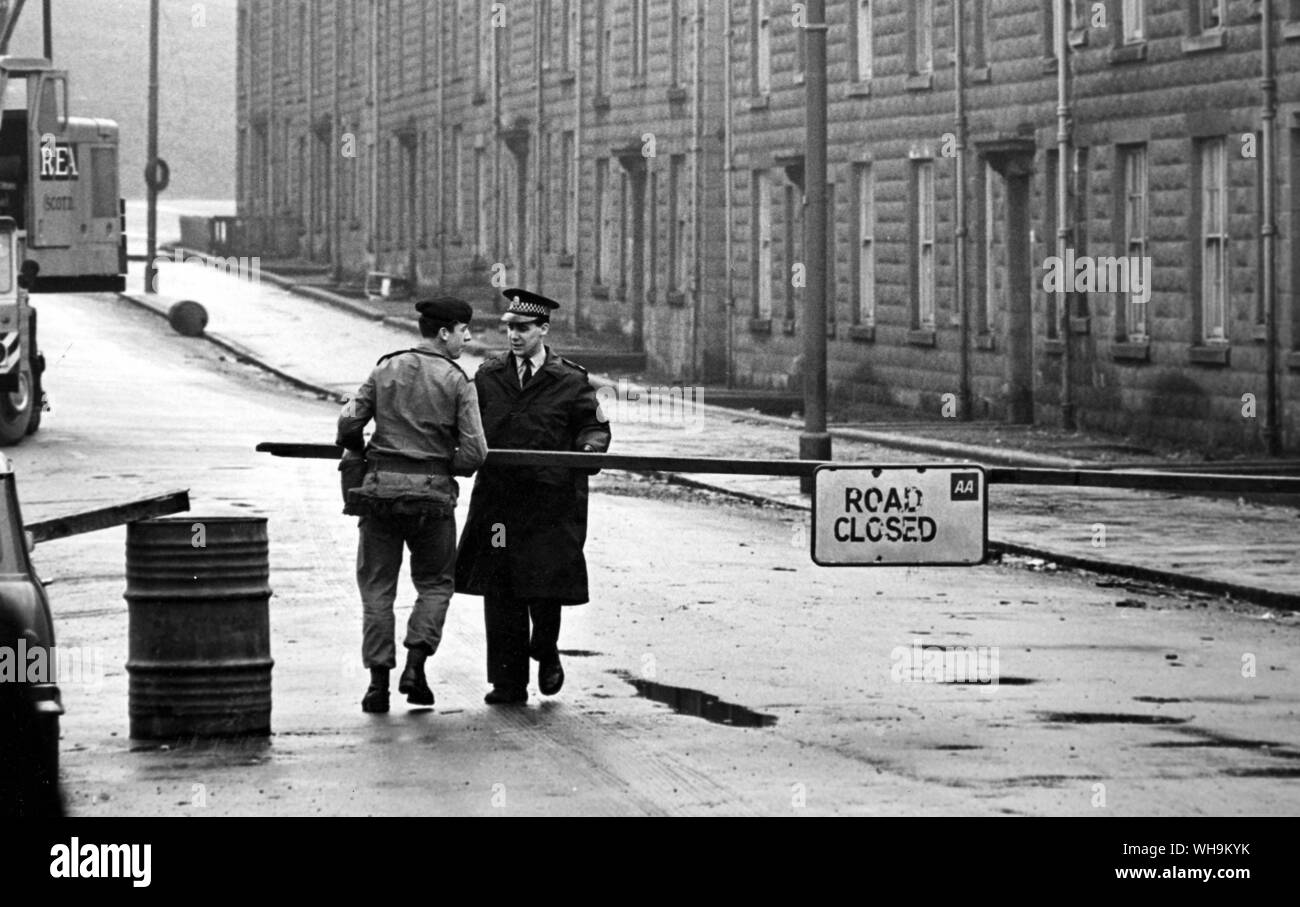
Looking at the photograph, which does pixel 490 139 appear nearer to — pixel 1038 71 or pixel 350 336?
pixel 350 336

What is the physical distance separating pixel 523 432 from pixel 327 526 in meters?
9.01

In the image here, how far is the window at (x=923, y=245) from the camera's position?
37812 millimetres

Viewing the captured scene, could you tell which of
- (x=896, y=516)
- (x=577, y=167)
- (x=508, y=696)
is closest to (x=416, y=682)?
(x=508, y=696)

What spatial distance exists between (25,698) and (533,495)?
167 inches

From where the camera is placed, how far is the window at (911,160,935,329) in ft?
124

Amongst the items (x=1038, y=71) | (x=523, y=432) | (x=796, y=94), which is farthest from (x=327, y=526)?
(x=796, y=94)

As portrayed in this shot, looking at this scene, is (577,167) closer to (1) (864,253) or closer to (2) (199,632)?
(1) (864,253)

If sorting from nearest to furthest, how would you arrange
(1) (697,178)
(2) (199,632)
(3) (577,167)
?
(2) (199,632) → (1) (697,178) → (3) (577,167)

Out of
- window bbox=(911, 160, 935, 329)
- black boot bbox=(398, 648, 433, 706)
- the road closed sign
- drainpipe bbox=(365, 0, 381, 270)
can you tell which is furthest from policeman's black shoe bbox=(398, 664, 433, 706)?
drainpipe bbox=(365, 0, 381, 270)

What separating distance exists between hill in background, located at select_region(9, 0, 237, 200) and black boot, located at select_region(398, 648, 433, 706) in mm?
110358

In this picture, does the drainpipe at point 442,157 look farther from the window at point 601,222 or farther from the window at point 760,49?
the window at point 760,49

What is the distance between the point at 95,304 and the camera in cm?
5922

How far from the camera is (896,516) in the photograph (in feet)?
40.9
